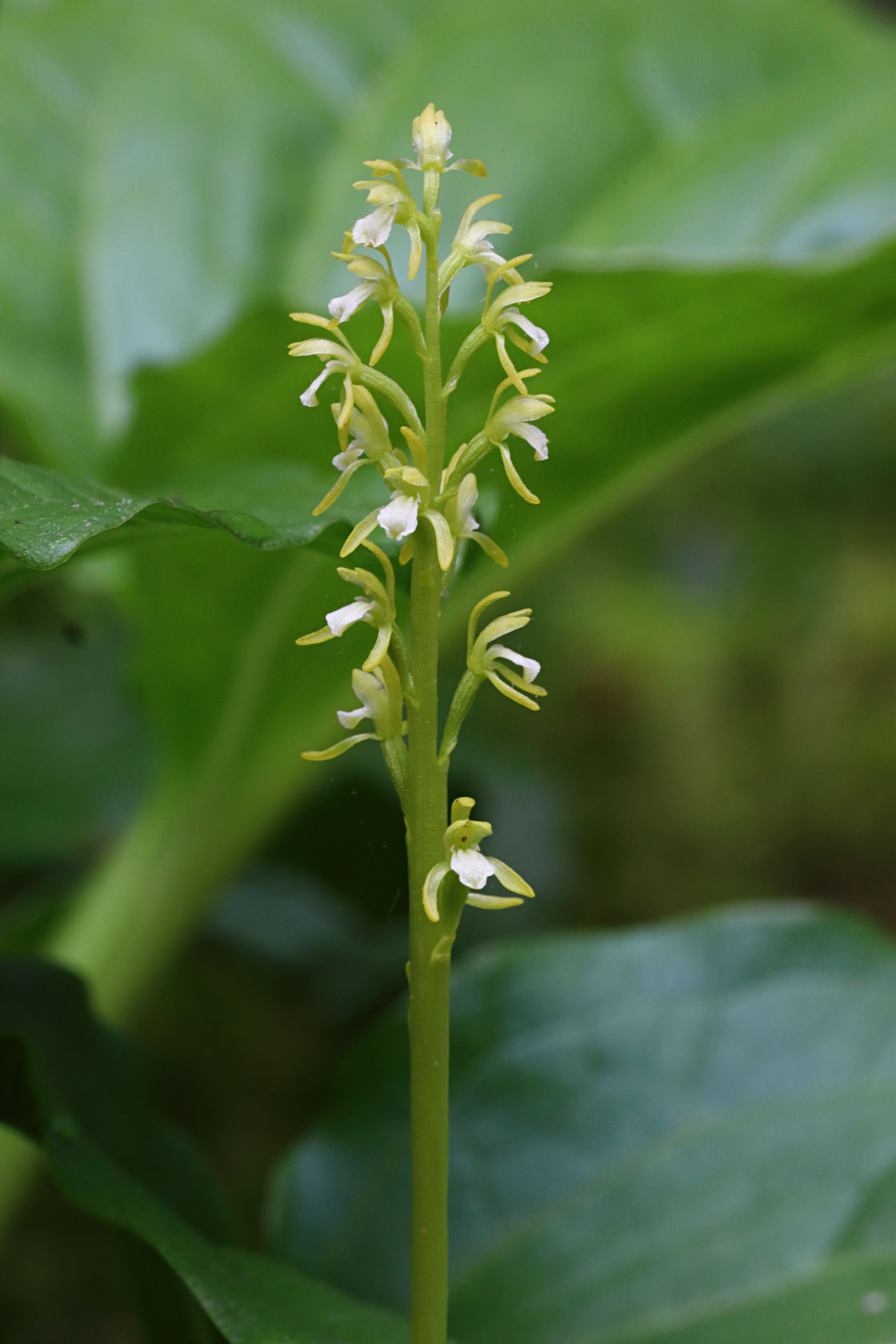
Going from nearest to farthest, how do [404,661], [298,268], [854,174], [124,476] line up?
[404,661], [124,476], [854,174], [298,268]

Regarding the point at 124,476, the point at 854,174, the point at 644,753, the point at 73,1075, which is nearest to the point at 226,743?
the point at 124,476

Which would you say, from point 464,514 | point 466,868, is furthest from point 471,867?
point 464,514

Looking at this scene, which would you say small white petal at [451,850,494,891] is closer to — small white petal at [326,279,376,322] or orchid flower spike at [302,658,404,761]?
orchid flower spike at [302,658,404,761]

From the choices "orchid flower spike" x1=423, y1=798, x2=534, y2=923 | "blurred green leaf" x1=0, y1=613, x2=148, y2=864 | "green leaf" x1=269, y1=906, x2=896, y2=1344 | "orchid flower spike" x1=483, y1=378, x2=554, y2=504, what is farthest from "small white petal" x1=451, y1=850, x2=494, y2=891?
"blurred green leaf" x1=0, y1=613, x2=148, y2=864

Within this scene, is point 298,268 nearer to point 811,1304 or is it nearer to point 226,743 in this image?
point 226,743

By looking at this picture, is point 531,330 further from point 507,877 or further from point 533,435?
point 507,877
